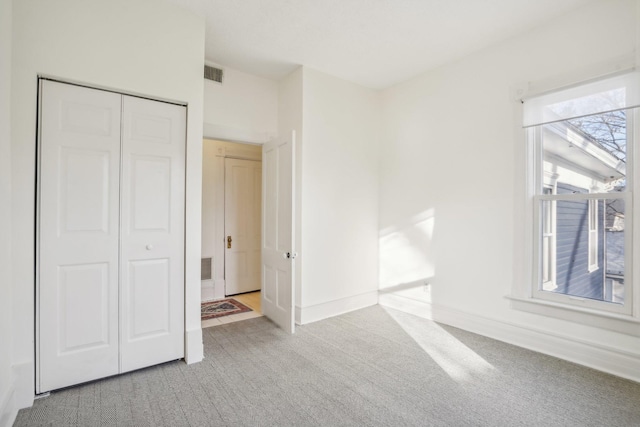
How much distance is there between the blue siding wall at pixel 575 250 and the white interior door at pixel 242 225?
399cm

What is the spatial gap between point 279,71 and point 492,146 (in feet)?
8.39


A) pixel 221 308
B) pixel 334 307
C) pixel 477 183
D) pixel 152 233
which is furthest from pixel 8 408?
pixel 477 183

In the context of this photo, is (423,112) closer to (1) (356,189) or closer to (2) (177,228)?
(1) (356,189)

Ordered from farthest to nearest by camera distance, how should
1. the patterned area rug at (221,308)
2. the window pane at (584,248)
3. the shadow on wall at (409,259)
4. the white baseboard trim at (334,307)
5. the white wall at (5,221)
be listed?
the patterned area rug at (221,308) → the shadow on wall at (409,259) → the white baseboard trim at (334,307) → the window pane at (584,248) → the white wall at (5,221)

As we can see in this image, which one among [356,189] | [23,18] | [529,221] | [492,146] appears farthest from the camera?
[356,189]

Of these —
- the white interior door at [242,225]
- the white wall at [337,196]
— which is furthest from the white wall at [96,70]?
the white interior door at [242,225]

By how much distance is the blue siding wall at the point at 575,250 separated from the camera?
2.63 metres

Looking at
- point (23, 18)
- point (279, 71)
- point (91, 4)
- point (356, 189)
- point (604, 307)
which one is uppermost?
point (279, 71)

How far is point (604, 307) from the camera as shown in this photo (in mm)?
2564

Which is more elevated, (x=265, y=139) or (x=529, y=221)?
(x=265, y=139)

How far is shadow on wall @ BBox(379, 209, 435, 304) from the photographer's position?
3.78 m

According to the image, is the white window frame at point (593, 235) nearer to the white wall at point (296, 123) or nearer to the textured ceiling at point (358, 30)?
the textured ceiling at point (358, 30)

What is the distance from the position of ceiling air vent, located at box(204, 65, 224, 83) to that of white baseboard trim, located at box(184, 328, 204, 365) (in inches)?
104

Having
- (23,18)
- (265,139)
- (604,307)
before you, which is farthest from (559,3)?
(23,18)
